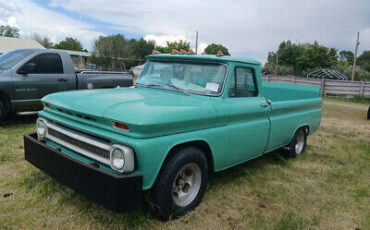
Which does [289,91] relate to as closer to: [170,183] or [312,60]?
[170,183]

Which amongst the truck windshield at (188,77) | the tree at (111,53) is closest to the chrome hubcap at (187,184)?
the truck windshield at (188,77)

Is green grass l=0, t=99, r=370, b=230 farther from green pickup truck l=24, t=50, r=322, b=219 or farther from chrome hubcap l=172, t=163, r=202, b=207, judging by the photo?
green pickup truck l=24, t=50, r=322, b=219

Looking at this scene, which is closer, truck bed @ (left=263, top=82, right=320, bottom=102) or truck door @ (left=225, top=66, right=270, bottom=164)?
truck door @ (left=225, top=66, right=270, bottom=164)

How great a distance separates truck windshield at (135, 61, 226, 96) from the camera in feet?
12.0

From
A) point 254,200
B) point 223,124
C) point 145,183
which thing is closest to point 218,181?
point 254,200

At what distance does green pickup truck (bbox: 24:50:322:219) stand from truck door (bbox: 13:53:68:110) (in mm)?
3252

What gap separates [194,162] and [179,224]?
649mm

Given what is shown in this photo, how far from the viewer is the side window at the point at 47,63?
260 inches

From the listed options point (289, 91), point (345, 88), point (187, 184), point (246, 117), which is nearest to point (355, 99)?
point (345, 88)

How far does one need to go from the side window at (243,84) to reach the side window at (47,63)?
190 inches

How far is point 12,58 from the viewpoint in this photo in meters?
6.58

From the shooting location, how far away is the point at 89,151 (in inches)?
113

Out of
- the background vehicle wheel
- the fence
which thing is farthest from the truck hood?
the fence

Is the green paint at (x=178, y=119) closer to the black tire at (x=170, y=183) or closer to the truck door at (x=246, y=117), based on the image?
the truck door at (x=246, y=117)
